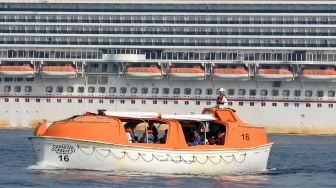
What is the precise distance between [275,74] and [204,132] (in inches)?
1633

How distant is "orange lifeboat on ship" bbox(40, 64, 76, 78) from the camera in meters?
85.2

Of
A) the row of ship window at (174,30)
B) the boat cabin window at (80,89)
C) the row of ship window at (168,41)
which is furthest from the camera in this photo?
the boat cabin window at (80,89)

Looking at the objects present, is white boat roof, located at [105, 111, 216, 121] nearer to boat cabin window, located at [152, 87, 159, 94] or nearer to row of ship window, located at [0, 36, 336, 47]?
row of ship window, located at [0, 36, 336, 47]

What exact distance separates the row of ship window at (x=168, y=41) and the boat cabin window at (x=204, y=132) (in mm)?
42275

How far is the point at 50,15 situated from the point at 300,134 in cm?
1840

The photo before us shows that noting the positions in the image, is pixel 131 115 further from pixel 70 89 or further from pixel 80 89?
pixel 70 89

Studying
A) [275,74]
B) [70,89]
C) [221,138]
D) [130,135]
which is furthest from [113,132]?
[70,89]

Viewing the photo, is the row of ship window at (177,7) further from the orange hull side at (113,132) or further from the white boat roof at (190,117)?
the orange hull side at (113,132)

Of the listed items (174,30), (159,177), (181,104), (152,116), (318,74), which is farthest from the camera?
(174,30)

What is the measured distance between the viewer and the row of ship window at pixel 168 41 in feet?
276

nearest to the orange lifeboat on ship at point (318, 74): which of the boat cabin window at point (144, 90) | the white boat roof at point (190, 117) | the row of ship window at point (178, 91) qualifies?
the row of ship window at point (178, 91)

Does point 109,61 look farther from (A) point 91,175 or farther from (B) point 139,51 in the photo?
(A) point 91,175

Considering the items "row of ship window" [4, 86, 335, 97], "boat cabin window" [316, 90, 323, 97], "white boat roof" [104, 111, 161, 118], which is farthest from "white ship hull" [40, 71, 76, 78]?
"white boat roof" [104, 111, 161, 118]

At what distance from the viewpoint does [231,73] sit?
8325cm
